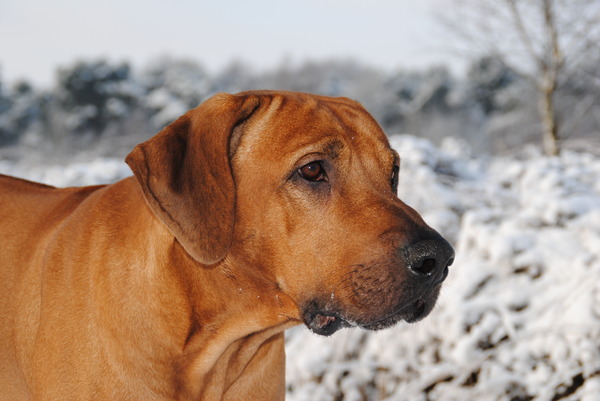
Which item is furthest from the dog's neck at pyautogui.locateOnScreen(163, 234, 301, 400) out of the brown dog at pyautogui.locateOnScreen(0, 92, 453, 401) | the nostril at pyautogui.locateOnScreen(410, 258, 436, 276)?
the nostril at pyautogui.locateOnScreen(410, 258, 436, 276)

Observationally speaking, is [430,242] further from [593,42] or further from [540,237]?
[593,42]

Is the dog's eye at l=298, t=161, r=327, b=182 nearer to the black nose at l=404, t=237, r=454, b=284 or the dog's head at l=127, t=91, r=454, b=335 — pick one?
the dog's head at l=127, t=91, r=454, b=335

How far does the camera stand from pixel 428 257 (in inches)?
91.0

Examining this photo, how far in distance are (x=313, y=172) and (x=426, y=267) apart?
618mm

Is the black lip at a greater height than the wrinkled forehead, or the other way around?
the wrinkled forehead

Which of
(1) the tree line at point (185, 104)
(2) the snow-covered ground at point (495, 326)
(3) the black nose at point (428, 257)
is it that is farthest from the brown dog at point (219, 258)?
(1) the tree line at point (185, 104)

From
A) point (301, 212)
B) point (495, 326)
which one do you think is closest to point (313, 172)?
point (301, 212)

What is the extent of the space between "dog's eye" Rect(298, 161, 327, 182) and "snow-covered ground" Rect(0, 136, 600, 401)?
5.05 ft

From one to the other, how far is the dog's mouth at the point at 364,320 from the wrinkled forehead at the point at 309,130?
662 mm

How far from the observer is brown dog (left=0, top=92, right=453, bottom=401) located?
8.10 ft

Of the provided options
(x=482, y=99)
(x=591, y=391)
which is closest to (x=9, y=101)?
(x=482, y=99)

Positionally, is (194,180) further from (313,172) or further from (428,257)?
(428,257)

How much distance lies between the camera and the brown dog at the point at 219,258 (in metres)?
2.47

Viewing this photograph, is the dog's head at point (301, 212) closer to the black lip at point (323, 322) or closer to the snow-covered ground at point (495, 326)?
the black lip at point (323, 322)
